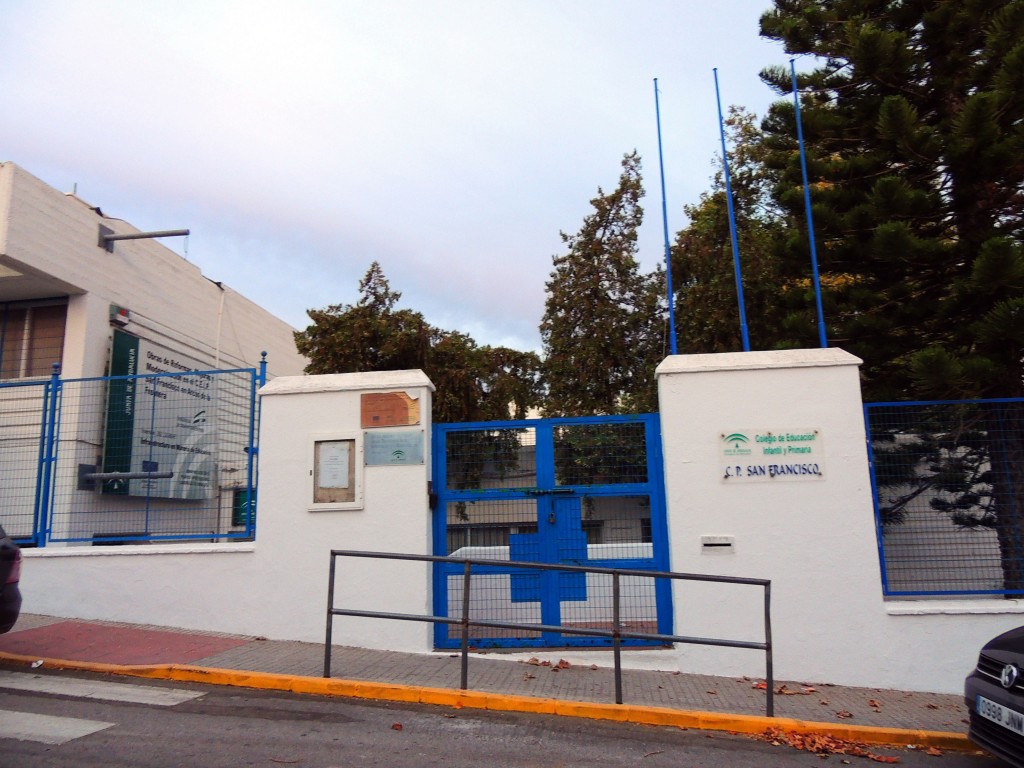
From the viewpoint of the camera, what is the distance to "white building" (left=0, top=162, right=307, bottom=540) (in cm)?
956

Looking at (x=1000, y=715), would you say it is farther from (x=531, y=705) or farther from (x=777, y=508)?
(x=531, y=705)

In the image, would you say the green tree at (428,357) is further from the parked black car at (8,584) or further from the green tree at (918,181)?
the parked black car at (8,584)

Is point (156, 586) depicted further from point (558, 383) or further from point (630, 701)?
point (558, 383)

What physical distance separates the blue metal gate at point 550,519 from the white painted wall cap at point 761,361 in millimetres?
592

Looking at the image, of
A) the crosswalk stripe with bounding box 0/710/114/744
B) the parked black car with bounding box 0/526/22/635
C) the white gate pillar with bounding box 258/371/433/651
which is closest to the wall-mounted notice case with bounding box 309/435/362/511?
the white gate pillar with bounding box 258/371/433/651

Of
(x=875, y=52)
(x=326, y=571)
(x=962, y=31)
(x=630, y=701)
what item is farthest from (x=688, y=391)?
(x=962, y=31)

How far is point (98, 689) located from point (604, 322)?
1112 cm

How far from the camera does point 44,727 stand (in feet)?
17.4

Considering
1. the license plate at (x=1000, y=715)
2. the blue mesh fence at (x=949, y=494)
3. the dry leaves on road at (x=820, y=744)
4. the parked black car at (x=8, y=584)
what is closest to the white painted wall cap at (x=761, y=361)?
the blue mesh fence at (x=949, y=494)

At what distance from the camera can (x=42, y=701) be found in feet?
19.5

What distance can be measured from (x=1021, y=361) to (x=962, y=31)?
4.36 meters

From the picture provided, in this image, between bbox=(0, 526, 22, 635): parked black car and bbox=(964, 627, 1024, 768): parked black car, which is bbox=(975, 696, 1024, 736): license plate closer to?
bbox=(964, 627, 1024, 768): parked black car

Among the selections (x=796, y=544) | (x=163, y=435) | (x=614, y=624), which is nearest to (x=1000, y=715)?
(x=614, y=624)

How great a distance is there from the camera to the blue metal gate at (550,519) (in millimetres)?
7836
